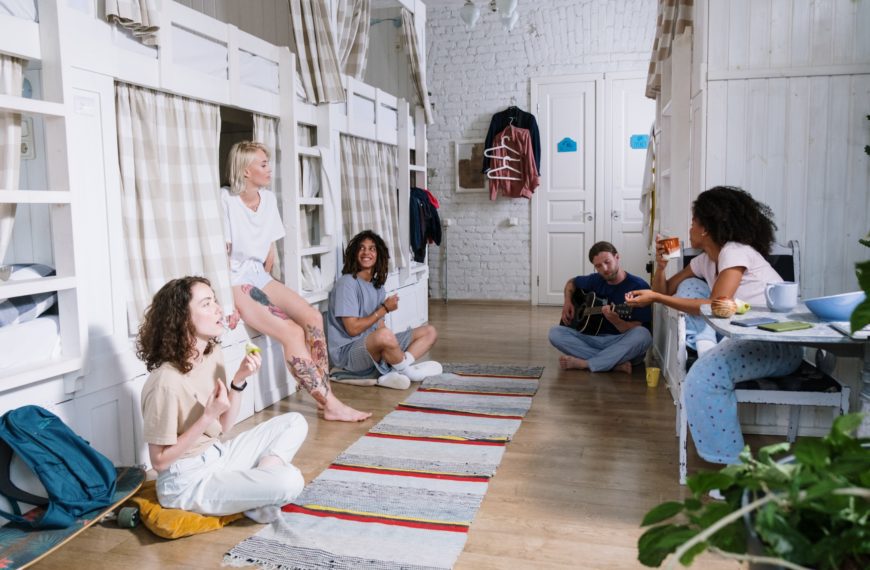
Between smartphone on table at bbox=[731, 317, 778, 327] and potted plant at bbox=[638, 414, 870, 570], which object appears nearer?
potted plant at bbox=[638, 414, 870, 570]

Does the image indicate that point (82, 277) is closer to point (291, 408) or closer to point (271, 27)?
point (291, 408)

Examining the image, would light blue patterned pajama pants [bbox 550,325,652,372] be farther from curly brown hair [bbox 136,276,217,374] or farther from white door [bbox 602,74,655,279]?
white door [bbox 602,74,655,279]

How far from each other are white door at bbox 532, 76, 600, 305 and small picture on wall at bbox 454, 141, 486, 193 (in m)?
0.63

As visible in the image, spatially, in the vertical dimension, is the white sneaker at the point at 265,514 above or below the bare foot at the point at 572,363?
below

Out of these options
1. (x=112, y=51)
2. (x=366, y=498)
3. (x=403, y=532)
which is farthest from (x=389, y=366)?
(x=112, y=51)

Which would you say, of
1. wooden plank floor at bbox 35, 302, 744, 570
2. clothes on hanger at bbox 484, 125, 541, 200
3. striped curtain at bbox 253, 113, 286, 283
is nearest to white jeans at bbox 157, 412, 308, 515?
wooden plank floor at bbox 35, 302, 744, 570

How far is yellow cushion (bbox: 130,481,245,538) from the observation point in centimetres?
238

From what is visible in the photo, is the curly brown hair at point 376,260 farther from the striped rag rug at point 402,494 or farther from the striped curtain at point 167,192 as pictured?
the striped curtain at point 167,192

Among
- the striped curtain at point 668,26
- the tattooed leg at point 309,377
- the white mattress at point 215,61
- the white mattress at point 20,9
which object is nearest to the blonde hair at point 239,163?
the white mattress at point 215,61

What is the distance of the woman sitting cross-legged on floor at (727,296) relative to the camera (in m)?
2.69

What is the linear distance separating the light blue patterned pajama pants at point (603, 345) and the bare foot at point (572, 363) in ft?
0.15

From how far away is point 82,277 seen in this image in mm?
2676

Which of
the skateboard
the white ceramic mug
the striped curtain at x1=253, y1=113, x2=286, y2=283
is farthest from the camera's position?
the striped curtain at x1=253, y1=113, x2=286, y2=283

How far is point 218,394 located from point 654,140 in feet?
12.9
